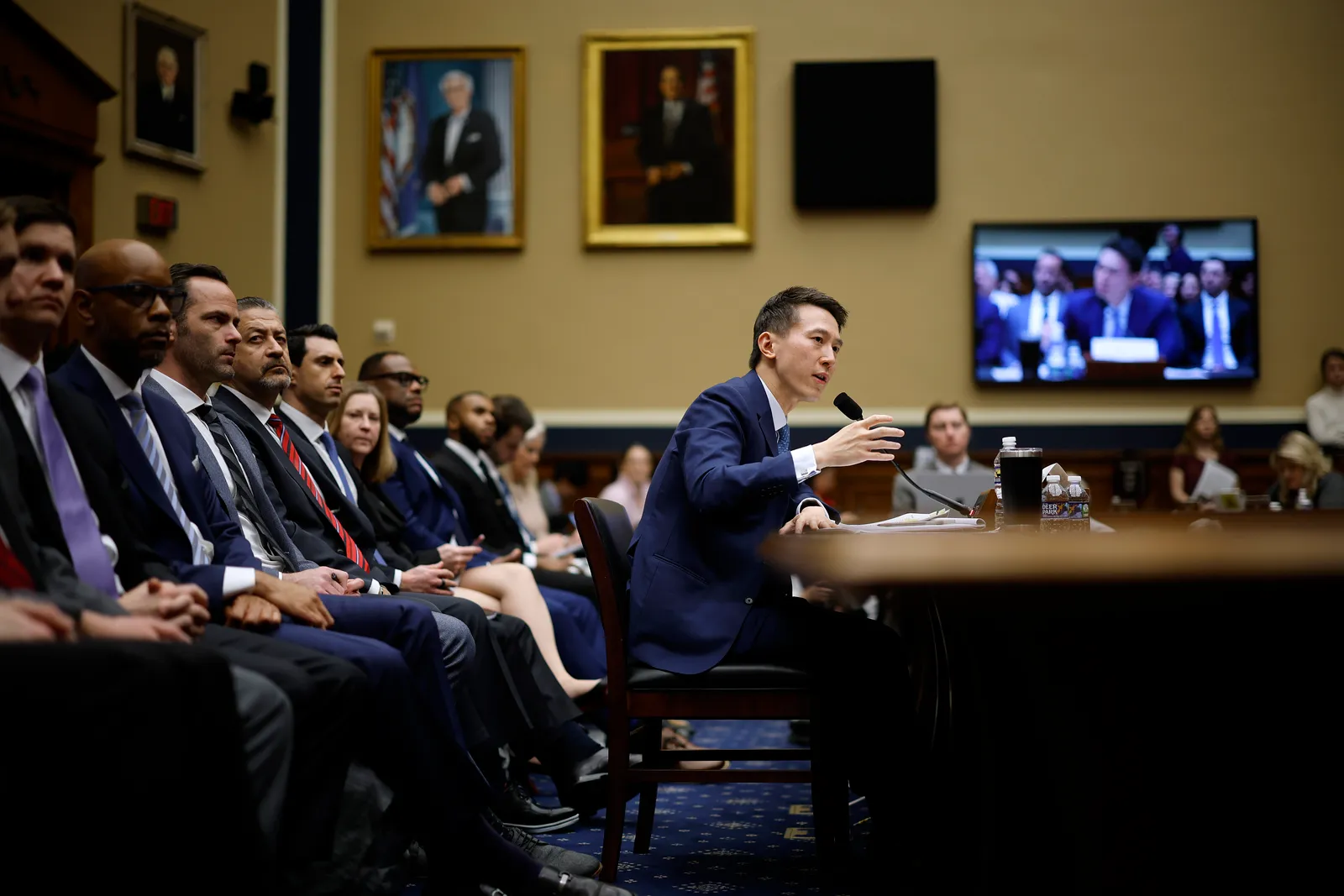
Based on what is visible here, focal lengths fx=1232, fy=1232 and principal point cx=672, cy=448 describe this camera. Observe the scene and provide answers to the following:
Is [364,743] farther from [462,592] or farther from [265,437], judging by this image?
[462,592]

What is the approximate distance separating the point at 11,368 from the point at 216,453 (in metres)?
0.85

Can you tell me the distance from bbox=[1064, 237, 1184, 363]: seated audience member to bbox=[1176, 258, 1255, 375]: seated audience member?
0.09 m

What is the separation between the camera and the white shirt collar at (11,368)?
1878 mm

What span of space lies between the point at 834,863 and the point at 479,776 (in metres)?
0.84

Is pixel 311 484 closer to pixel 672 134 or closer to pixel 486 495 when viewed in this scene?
pixel 486 495

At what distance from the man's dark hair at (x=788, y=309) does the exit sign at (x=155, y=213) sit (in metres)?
4.76

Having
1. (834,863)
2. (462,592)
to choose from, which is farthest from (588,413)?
(834,863)

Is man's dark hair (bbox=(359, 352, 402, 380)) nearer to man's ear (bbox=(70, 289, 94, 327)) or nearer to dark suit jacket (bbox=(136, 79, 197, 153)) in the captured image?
man's ear (bbox=(70, 289, 94, 327))

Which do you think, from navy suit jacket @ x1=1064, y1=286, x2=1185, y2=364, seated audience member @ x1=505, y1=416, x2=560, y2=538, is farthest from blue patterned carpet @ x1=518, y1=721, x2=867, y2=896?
navy suit jacket @ x1=1064, y1=286, x2=1185, y2=364

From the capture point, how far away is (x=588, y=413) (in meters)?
8.44

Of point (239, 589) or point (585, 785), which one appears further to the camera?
point (585, 785)

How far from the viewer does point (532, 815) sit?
325 centimetres

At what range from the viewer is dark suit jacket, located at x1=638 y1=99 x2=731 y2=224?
8.26 metres

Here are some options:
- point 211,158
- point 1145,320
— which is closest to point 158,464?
point 211,158
